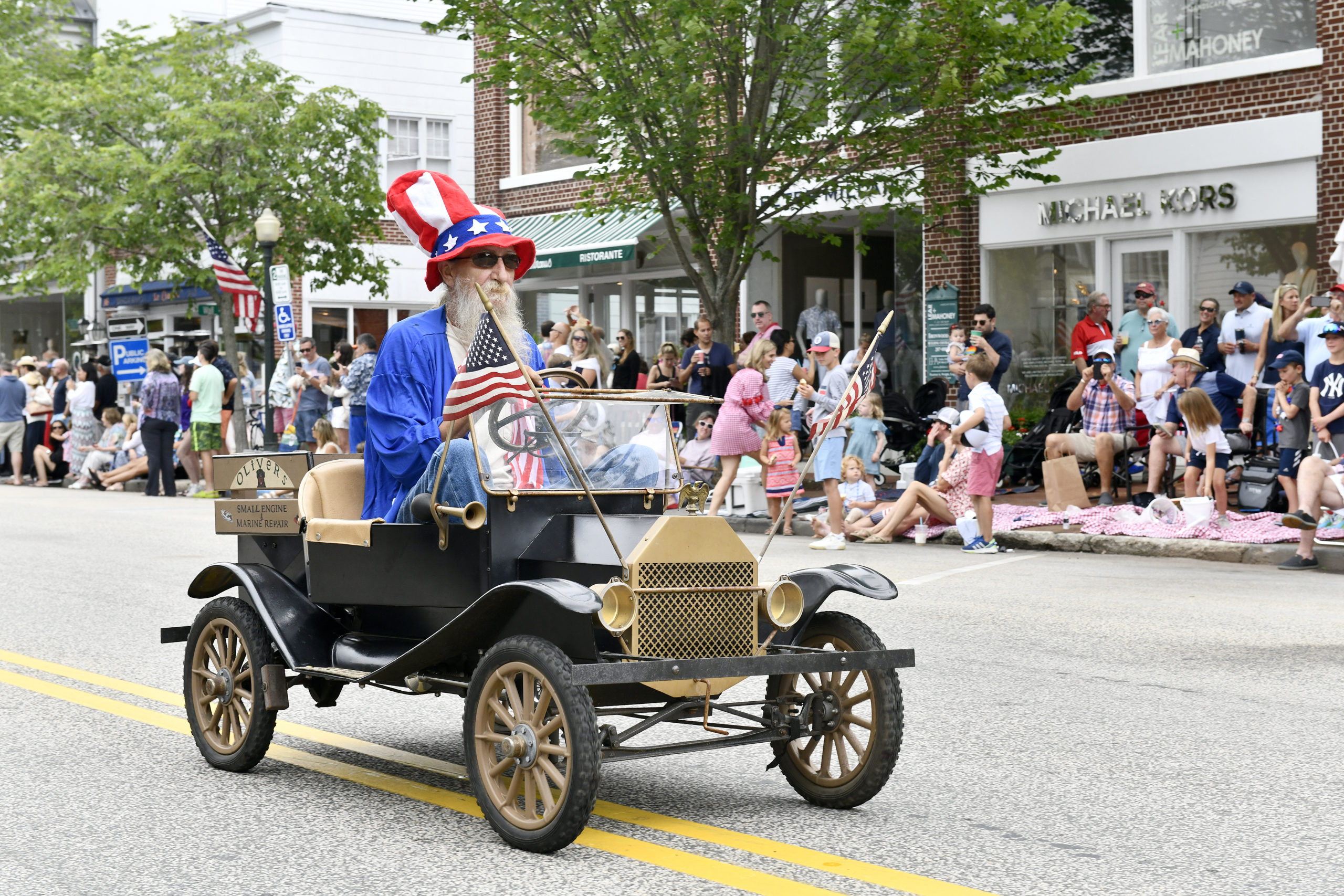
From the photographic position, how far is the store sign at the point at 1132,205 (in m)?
19.0

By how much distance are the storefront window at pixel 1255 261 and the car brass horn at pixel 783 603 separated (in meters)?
15.0

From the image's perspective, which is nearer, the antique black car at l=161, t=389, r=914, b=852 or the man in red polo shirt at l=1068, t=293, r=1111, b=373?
the antique black car at l=161, t=389, r=914, b=852

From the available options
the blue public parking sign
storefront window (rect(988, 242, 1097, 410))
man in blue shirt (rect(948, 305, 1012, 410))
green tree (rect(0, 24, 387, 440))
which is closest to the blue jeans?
man in blue shirt (rect(948, 305, 1012, 410))

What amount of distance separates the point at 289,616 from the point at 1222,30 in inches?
670

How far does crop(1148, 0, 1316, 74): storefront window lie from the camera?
18719 mm

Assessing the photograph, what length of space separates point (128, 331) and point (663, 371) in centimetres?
2525

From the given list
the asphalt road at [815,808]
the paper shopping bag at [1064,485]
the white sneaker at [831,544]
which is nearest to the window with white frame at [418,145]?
the paper shopping bag at [1064,485]

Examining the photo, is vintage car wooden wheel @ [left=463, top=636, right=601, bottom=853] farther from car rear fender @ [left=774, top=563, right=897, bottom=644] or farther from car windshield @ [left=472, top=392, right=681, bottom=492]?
car rear fender @ [left=774, top=563, right=897, bottom=644]

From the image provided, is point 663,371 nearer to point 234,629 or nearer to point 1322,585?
point 1322,585

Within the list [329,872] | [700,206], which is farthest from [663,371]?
[329,872]

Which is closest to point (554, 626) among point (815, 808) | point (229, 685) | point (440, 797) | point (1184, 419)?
point (440, 797)

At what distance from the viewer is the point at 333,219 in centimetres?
2986

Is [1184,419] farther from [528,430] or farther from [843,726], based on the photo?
[528,430]

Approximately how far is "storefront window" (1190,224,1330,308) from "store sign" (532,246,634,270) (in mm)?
8599
